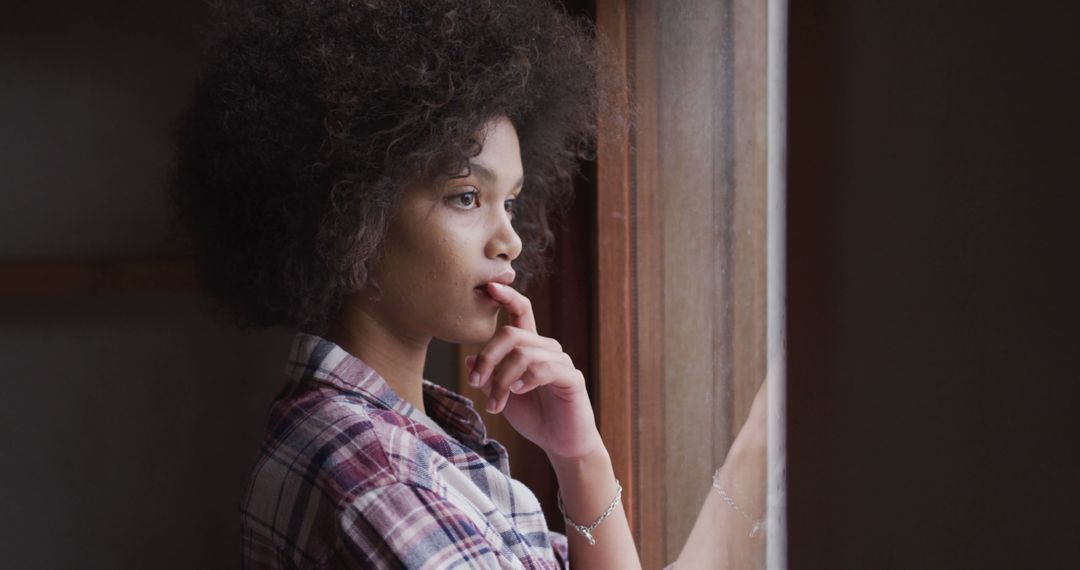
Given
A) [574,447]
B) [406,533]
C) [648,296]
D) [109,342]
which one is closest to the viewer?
[406,533]

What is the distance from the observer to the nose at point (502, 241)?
923mm

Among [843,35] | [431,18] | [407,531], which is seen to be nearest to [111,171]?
[431,18]

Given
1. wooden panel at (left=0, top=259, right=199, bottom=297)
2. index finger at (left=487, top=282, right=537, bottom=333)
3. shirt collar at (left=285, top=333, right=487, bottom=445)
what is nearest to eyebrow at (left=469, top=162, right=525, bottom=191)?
index finger at (left=487, top=282, right=537, bottom=333)

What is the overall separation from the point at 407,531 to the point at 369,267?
283mm

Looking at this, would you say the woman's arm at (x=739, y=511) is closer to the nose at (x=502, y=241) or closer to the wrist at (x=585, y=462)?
the wrist at (x=585, y=462)

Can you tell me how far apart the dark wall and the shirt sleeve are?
407 mm

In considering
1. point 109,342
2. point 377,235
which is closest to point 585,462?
point 377,235

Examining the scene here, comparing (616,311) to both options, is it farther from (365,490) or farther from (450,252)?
(365,490)

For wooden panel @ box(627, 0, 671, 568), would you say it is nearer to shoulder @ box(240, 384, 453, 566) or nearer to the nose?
the nose

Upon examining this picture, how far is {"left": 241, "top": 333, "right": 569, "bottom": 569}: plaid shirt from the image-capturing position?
77cm

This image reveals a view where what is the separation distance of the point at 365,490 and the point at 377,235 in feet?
0.82

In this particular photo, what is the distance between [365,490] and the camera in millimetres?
780

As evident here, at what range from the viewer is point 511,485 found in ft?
3.21

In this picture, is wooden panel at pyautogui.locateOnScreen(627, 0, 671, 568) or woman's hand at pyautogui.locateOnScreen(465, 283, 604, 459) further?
wooden panel at pyautogui.locateOnScreen(627, 0, 671, 568)
